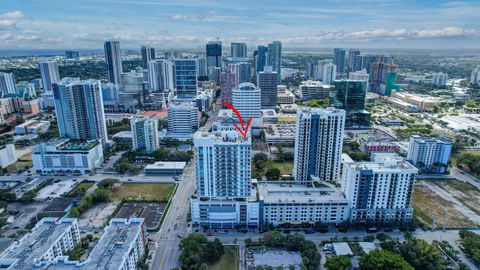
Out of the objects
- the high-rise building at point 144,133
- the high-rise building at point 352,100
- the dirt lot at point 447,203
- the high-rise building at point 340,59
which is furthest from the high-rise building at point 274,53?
the dirt lot at point 447,203

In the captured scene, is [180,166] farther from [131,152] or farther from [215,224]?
[215,224]

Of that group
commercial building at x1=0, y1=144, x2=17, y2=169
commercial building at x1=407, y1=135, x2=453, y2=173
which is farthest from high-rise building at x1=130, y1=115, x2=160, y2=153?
commercial building at x1=407, y1=135, x2=453, y2=173

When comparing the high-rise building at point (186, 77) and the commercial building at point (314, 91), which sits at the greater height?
the high-rise building at point (186, 77)

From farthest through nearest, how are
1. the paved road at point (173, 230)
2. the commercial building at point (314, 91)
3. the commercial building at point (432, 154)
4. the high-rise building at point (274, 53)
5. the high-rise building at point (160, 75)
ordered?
the high-rise building at point (274, 53), the commercial building at point (314, 91), the high-rise building at point (160, 75), the commercial building at point (432, 154), the paved road at point (173, 230)

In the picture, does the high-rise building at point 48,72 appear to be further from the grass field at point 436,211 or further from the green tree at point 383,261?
the grass field at point 436,211

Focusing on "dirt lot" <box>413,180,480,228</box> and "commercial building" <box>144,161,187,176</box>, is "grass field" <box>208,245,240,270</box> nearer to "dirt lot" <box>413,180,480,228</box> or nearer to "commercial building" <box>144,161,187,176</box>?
"commercial building" <box>144,161,187,176</box>

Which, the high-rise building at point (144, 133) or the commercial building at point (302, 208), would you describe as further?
the high-rise building at point (144, 133)
